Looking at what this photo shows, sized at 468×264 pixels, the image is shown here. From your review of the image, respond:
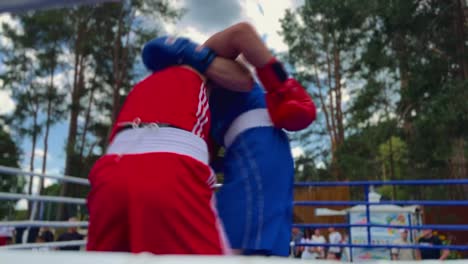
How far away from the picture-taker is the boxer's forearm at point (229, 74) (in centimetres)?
129

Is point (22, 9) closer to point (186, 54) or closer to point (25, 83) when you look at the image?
point (186, 54)

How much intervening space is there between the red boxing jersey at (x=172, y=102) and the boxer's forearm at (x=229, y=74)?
0.05 m

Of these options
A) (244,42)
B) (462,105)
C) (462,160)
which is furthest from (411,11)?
(244,42)

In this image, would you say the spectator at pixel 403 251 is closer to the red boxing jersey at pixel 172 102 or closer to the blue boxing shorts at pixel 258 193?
the blue boxing shorts at pixel 258 193

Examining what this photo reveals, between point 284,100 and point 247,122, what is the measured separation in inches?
5.3

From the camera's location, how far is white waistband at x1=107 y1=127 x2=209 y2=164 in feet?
3.55

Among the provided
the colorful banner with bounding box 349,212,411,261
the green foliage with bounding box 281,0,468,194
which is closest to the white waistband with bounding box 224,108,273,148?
the colorful banner with bounding box 349,212,411,261

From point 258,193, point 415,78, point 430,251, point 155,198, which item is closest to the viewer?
point 155,198

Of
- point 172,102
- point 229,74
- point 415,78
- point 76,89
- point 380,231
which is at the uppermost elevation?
point 76,89

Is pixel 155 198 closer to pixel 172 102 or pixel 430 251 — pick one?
pixel 172 102

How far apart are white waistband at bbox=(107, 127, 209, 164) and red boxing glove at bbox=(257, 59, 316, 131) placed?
33 cm

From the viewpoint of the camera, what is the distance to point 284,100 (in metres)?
1.41

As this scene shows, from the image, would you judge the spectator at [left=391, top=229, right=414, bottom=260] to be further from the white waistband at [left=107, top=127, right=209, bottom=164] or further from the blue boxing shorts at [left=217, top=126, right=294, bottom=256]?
the white waistband at [left=107, top=127, right=209, bottom=164]

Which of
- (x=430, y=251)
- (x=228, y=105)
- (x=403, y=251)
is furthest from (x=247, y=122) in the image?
(x=403, y=251)
